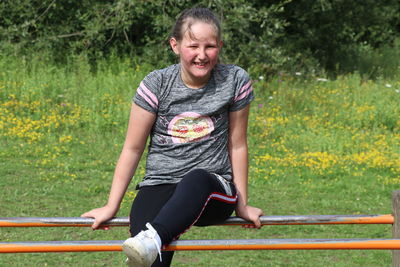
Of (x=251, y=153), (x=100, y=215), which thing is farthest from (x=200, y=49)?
(x=251, y=153)

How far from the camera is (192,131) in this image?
316 centimetres

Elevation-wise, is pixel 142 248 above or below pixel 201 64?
below

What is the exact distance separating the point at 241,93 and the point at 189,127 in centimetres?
28

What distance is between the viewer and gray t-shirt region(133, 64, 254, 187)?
3.14 metres

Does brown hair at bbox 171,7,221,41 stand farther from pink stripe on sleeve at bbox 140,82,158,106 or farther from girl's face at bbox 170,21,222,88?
pink stripe on sleeve at bbox 140,82,158,106

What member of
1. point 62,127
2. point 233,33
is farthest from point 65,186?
point 233,33

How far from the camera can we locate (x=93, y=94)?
8.80m

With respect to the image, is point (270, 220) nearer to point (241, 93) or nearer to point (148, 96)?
point (241, 93)

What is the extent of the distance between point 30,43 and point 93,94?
6.44ft

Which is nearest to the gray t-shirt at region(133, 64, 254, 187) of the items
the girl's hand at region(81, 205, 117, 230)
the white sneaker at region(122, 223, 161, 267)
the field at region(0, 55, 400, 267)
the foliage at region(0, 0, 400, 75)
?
the girl's hand at region(81, 205, 117, 230)

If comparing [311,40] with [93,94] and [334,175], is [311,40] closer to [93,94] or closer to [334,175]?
[93,94]

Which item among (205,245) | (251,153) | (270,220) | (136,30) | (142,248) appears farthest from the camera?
(136,30)

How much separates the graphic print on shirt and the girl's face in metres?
0.18

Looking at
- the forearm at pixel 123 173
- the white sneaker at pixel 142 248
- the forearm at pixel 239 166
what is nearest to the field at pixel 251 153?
the forearm at pixel 239 166
